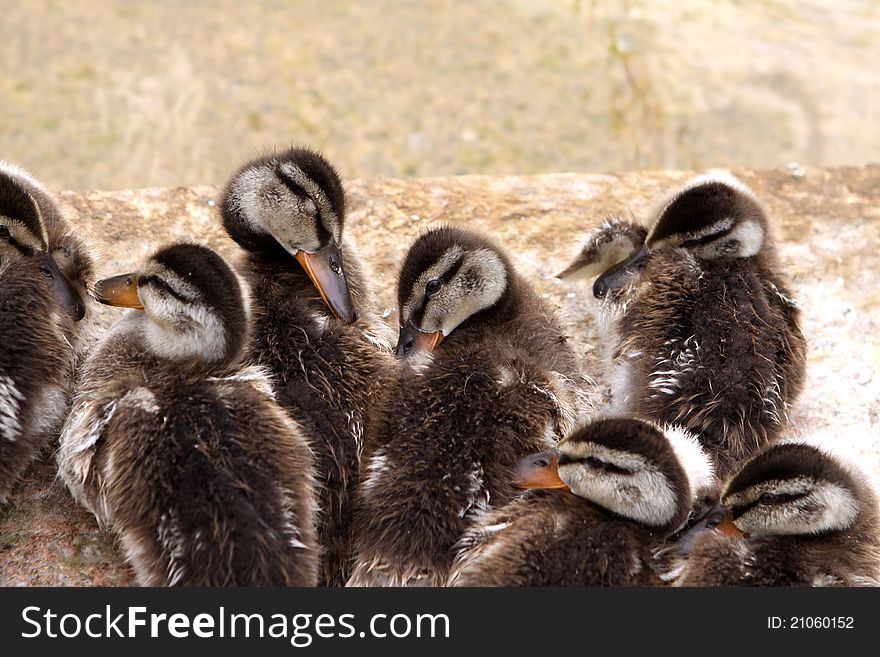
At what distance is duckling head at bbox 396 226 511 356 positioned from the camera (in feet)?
11.8

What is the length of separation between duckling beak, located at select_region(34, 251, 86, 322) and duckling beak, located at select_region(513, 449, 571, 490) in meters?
1.47

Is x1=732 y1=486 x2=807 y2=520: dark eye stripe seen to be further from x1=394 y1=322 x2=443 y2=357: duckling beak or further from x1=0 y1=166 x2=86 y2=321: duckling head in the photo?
x1=0 y1=166 x2=86 y2=321: duckling head

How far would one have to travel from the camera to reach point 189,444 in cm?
303

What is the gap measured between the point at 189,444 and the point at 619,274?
1622mm

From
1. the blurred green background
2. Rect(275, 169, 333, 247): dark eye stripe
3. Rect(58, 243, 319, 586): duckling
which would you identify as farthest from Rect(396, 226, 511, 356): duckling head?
the blurred green background

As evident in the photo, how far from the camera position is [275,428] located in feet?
10.4

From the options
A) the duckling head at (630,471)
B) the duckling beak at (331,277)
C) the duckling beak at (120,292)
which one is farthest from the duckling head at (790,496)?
the duckling beak at (120,292)

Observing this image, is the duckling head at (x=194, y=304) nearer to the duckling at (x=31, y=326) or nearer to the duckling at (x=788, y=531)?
the duckling at (x=31, y=326)

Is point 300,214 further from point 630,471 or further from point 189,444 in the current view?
point 630,471

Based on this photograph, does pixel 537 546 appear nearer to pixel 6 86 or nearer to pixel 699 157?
pixel 699 157

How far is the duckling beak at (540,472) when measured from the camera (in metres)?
3.17

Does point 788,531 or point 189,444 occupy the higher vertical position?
point 189,444

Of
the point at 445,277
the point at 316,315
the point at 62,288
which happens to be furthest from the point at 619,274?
the point at 62,288

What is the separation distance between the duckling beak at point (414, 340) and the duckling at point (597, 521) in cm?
66
